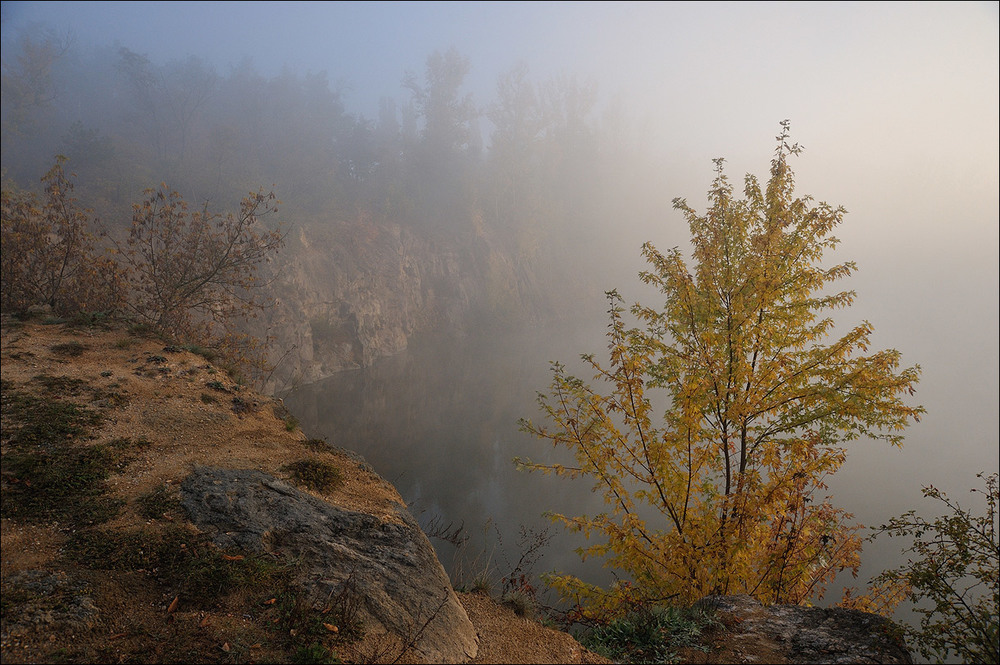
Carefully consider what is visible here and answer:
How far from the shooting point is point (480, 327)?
50.7m

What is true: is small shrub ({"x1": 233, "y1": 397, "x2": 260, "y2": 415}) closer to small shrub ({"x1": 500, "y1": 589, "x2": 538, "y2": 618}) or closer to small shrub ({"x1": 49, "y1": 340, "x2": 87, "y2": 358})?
small shrub ({"x1": 49, "y1": 340, "x2": 87, "y2": 358})

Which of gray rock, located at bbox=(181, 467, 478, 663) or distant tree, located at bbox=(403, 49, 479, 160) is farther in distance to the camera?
distant tree, located at bbox=(403, 49, 479, 160)

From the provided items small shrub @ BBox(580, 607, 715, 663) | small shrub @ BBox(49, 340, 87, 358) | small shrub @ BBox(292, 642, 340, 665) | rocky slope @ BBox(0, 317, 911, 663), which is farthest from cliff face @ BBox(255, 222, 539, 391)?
small shrub @ BBox(580, 607, 715, 663)

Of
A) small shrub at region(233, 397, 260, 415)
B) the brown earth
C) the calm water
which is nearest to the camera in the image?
the brown earth

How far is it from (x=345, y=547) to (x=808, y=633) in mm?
5080

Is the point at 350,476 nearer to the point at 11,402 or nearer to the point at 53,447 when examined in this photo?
the point at 53,447

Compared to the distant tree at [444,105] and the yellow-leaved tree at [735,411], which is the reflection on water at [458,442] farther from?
the distant tree at [444,105]

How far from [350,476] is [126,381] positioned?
14.5 ft

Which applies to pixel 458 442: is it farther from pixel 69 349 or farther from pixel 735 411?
pixel 735 411

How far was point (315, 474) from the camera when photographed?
657 cm

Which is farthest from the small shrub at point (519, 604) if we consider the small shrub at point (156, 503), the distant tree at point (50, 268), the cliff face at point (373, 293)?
the cliff face at point (373, 293)

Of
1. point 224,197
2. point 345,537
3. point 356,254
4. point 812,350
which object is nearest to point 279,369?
point 356,254

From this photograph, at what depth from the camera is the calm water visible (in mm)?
14414

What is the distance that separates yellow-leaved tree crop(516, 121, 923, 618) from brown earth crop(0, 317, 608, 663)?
219cm
